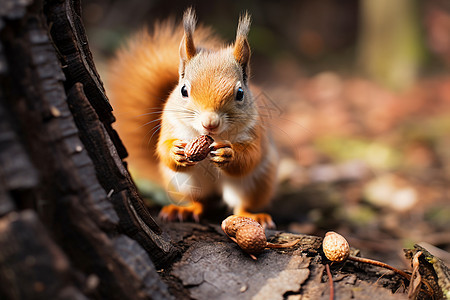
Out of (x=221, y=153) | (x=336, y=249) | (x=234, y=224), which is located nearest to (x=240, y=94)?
(x=221, y=153)

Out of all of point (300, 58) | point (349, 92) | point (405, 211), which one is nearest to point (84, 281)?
point (405, 211)

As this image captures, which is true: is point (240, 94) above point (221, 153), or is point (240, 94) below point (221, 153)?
above

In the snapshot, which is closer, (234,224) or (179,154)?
(234,224)

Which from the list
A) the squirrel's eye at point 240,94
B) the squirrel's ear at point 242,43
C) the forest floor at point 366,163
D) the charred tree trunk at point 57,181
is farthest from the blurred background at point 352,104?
the charred tree trunk at point 57,181

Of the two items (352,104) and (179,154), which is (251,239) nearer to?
(179,154)

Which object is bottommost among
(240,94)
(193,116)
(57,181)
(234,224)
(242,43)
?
(57,181)

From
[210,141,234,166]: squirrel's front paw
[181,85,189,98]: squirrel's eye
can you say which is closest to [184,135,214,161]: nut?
[210,141,234,166]: squirrel's front paw

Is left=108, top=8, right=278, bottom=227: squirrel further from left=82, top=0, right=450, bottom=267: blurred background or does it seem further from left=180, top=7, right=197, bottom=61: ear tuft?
left=82, top=0, right=450, bottom=267: blurred background

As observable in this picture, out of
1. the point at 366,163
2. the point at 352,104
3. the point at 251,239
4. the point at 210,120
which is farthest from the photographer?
the point at 352,104
